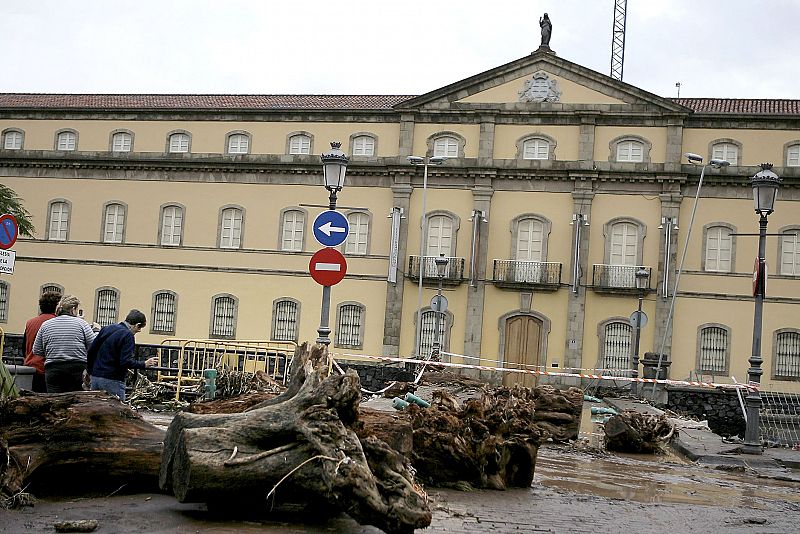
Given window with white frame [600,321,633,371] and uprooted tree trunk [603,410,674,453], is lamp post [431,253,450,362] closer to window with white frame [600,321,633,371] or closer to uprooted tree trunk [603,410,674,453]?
window with white frame [600,321,633,371]

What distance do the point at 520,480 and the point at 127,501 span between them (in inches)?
157

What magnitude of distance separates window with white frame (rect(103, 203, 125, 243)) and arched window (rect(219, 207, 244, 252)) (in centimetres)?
409

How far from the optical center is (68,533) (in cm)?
636

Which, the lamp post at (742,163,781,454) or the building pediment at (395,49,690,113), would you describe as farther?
the building pediment at (395,49,690,113)

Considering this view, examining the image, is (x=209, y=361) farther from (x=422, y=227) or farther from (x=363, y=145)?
(x=363, y=145)

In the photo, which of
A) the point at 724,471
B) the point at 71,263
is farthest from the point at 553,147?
the point at 724,471

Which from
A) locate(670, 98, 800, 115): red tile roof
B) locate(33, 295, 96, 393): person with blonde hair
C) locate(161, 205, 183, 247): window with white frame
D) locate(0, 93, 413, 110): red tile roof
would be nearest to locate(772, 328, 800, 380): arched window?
locate(670, 98, 800, 115): red tile roof

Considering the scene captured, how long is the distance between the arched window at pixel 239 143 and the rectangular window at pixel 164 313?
5.96 metres

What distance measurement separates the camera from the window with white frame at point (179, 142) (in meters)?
38.4

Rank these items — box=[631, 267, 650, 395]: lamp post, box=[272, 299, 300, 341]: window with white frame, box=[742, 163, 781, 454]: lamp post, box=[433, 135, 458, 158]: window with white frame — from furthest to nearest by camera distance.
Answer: box=[272, 299, 300, 341]: window with white frame, box=[433, 135, 458, 158]: window with white frame, box=[631, 267, 650, 395]: lamp post, box=[742, 163, 781, 454]: lamp post

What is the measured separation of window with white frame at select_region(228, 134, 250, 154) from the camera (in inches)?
1490

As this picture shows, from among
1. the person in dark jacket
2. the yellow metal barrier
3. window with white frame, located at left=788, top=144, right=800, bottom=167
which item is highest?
window with white frame, located at left=788, top=144, right=800, bottom=167

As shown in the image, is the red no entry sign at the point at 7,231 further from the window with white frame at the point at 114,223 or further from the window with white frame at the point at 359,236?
the window with white frame at the point at 114,223

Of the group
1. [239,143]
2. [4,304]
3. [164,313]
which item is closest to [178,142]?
[239,143]
